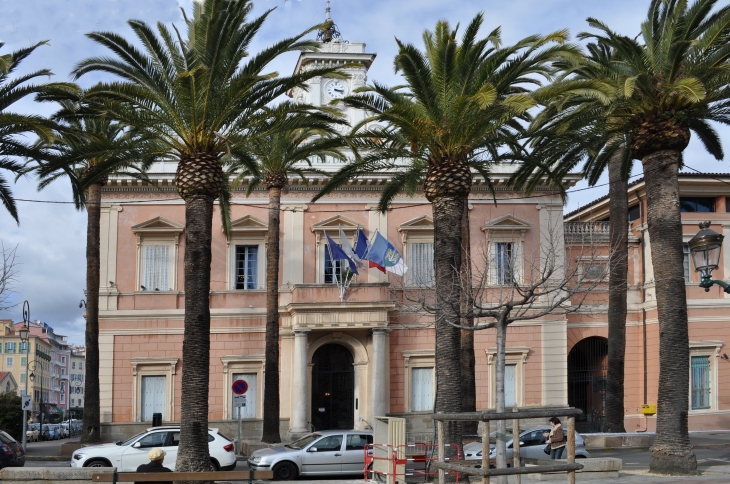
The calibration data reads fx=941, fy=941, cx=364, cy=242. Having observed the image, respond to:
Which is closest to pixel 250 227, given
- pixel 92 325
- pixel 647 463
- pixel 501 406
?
pixel 92 325

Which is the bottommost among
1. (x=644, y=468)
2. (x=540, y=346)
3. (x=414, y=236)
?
(x=644, y=468)

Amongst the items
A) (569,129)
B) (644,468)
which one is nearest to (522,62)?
(569,129)

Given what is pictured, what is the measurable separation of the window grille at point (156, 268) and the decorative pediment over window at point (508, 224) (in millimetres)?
12389

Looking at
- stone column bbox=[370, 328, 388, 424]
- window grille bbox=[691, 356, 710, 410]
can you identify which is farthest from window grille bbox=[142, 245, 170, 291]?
window grille bbox=[691, 356, 710, 410]

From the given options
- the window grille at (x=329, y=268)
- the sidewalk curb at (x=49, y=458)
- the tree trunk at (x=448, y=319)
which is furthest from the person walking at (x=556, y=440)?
the sidewalk curb at (x=49, y=458)

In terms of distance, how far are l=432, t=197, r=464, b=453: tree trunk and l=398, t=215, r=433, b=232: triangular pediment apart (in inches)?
615

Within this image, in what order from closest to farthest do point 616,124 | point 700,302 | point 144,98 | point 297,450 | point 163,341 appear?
point 144,98 → point 616,124 → point 297,450 → point 163,341 → point 700,302

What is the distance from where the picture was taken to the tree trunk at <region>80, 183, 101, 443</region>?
31328 mm

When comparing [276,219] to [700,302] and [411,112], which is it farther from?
[700,302]

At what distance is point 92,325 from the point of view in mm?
31281

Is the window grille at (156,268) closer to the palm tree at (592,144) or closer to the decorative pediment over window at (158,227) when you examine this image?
the decorative pediment over window at (158,227)

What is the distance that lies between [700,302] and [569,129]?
18923mm

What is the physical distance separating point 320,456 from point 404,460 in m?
5.81

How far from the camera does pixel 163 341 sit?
35.5 meters
